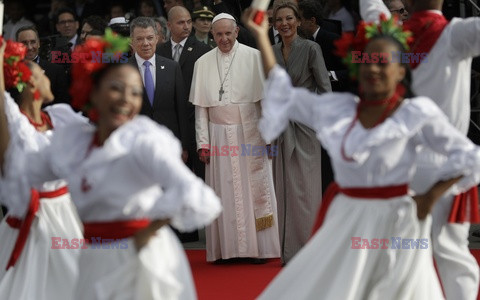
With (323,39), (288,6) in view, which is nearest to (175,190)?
(288,6)

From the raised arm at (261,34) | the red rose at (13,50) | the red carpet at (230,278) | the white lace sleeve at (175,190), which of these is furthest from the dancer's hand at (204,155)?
the white lace sleeve at (175,190)

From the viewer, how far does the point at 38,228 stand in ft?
21.3

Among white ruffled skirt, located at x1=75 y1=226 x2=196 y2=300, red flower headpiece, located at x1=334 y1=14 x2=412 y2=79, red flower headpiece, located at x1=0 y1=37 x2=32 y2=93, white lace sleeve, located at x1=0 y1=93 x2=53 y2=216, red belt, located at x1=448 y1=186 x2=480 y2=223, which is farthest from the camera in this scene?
red flower headpiece, located at x1=0 y1=37 x2=32 y2=93

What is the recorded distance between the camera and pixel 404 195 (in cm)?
540

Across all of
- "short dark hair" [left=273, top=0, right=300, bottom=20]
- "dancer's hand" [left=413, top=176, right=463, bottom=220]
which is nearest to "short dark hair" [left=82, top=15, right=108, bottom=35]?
"short dark hair" [left=273, top=0, right=300, bottom=20]

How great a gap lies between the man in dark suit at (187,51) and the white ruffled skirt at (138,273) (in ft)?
16.5

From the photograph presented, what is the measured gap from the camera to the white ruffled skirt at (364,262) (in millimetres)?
5309

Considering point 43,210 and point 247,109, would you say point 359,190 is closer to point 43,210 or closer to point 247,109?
point 43,210

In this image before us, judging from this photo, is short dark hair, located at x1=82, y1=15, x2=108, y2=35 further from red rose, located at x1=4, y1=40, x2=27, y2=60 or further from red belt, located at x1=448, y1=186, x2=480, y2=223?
red belt, located at x1=448, y1=186, x2=480, y2=223

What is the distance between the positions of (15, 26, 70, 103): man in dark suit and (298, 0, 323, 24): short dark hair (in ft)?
7.02

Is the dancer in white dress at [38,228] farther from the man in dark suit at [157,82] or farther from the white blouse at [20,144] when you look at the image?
the man in dark suit at [157,82]

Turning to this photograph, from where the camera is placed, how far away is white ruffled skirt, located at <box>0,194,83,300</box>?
6379mm

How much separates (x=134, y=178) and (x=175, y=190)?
291mm

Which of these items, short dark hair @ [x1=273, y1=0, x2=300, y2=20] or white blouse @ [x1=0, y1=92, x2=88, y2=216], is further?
short dark hair @ [x1=273, y1=0, x2=300, y2=20]
